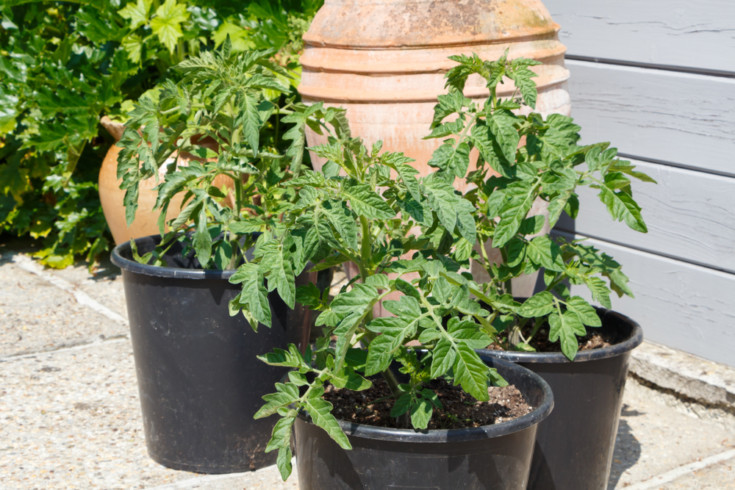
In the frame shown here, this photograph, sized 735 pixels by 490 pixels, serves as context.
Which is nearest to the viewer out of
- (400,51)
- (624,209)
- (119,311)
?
(624,209)

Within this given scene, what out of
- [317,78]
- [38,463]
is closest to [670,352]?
[317,78]

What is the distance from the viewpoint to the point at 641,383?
9.91 feet

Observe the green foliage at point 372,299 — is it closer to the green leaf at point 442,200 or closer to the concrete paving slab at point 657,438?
the green leaf at point 442,200

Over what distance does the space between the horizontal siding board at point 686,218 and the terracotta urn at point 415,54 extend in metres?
0.49

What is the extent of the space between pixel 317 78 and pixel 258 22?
3.53 ft

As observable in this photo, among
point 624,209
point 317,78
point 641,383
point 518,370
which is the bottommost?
point 641,383

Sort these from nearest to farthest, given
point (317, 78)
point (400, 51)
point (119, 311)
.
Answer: point (400, 51), point (317, 78), point (119, 311)

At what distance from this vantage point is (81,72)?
3943 mm

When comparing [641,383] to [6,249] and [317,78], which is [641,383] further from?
[6,249]

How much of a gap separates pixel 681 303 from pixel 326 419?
1.77 metres

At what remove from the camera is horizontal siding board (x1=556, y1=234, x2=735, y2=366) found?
288 centimetres

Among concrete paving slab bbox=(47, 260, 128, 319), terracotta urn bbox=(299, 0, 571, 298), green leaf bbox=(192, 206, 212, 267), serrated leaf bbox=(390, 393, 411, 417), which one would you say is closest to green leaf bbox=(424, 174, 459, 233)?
serrated leaf bbox=(390, 393, 411, 417)

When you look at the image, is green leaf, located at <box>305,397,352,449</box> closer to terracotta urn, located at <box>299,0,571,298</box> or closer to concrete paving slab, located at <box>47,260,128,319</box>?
terracotta urn, located at <box>299,0,571,298</box>

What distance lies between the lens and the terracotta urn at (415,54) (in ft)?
8.82
